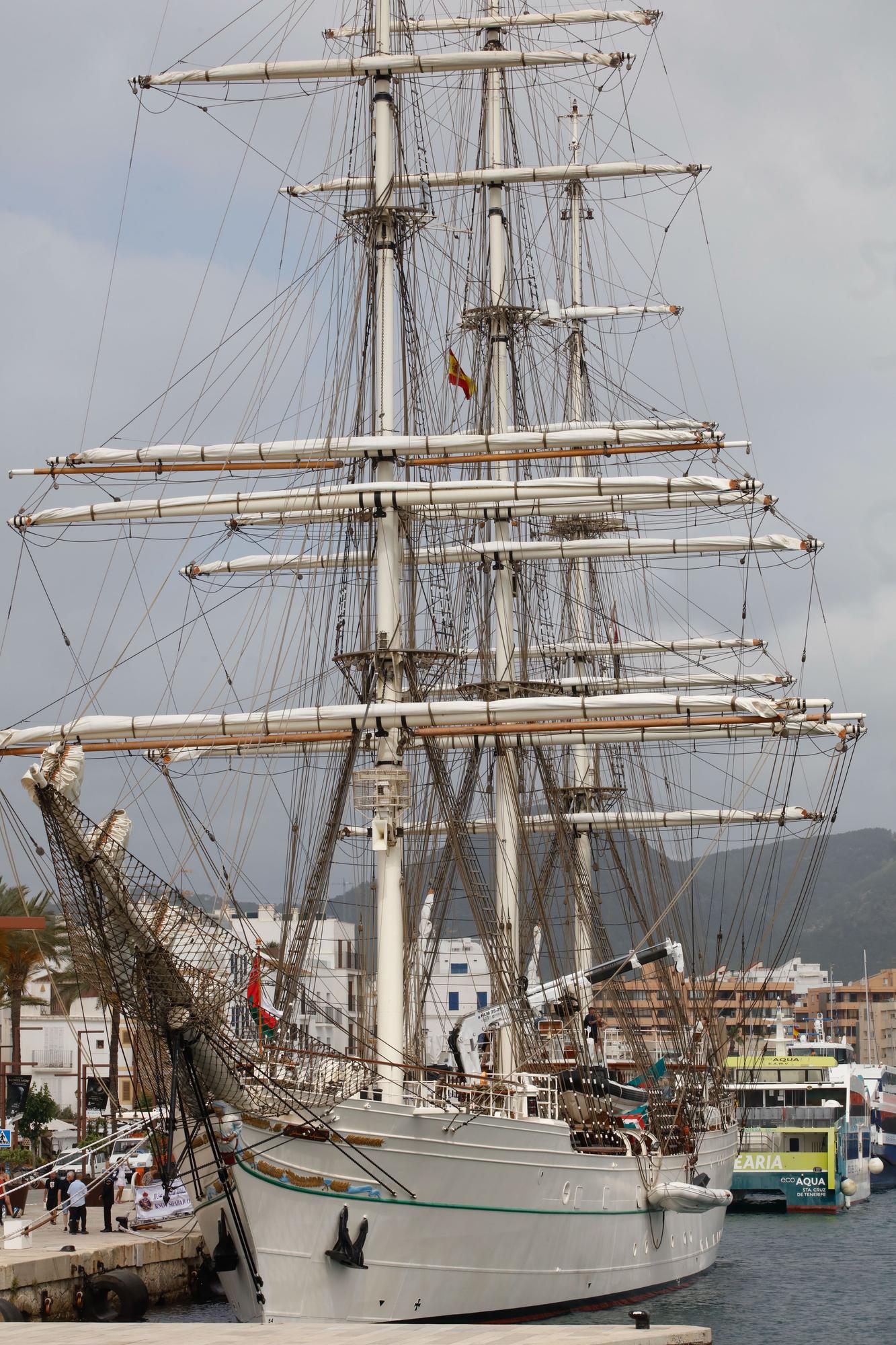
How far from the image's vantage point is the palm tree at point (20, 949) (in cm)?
5292


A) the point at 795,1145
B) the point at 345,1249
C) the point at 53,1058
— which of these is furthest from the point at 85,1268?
the point at 53,1058

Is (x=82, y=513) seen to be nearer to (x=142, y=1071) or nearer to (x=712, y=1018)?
(x=142, y=1071)

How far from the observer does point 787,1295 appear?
1578 inches

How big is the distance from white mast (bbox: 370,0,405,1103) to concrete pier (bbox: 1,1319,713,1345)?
26.3 feet

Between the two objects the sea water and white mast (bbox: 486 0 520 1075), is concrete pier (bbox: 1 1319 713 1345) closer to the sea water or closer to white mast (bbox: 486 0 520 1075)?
the sea water

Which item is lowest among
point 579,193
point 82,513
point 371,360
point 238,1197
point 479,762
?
point 238,1197

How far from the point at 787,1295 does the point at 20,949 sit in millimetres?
25763

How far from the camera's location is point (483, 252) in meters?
46.5

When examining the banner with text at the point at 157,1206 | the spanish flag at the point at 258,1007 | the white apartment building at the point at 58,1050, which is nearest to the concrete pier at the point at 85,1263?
the banner with text at the point at 157,1206

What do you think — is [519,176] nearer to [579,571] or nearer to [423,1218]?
[579,571]

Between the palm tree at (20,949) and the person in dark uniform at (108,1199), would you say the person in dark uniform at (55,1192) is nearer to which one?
the person in dark uniform at (108,1199)

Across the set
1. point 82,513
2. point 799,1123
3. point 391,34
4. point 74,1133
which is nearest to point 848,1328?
point 82,513

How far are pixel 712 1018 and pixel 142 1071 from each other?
20.2 metres

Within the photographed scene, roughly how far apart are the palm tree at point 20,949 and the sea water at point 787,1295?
67.7ft
